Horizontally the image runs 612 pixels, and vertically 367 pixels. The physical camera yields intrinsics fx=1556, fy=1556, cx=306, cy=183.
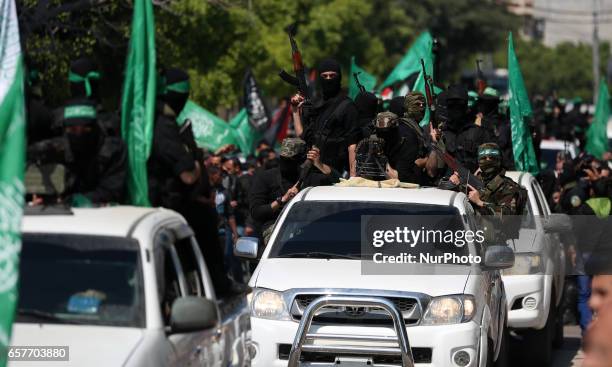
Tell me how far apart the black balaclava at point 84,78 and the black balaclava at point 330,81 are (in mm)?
5094

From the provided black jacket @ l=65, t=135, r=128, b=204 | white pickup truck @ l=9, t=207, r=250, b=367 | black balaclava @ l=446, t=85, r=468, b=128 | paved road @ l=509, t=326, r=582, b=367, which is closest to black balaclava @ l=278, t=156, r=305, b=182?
black balaclava @ l=446, t=85, r=468, b=128

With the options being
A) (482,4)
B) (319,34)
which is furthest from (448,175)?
(482,4)

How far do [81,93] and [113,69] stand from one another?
2296cm

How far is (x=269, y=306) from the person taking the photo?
10.5m

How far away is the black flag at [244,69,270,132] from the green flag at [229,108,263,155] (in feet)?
0.38

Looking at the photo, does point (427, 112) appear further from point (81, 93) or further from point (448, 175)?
point (81, 93)

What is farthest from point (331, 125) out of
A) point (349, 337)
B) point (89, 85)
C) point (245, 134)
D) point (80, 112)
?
point (245, 134)

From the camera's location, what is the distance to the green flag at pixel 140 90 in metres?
8.58

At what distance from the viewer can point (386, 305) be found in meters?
10.0

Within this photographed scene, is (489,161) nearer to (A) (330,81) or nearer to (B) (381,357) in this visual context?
(A) (330,81)

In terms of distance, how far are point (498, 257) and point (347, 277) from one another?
1113 millimetres

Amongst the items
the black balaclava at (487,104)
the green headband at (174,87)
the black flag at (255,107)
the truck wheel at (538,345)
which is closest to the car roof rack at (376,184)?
the green headband at (174,87)

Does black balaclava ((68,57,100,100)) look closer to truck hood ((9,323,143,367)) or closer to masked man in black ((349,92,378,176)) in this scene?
truck hood ((9,323,143,367))

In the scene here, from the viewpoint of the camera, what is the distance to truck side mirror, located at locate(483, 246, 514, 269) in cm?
1075
